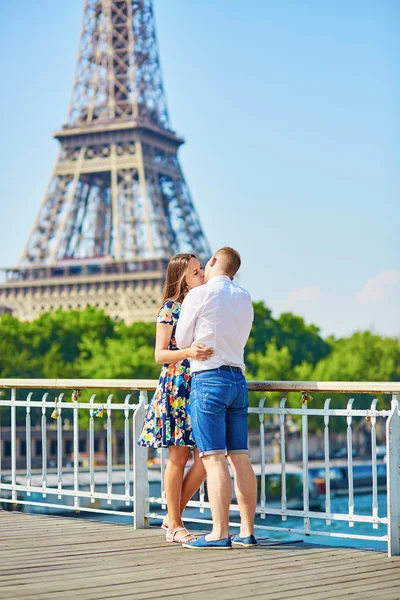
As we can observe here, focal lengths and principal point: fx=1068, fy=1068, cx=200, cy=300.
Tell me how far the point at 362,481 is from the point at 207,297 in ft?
171

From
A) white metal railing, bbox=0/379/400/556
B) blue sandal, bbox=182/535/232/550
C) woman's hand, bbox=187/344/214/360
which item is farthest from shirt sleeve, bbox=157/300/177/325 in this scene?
blue sandal, bbox=182/535/232/550

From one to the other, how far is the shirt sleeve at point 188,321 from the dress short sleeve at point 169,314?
0.26 m

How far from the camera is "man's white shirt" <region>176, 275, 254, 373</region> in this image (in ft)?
22.7

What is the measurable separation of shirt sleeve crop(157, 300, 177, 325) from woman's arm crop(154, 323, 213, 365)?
0.03 m

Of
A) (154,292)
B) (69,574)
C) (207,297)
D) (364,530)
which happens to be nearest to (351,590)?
(69,574)

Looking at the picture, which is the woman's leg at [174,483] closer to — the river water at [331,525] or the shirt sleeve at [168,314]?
the shirt sleeve at [168,314]

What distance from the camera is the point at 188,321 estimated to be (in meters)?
6.99

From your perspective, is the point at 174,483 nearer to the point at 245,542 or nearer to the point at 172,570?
the point at 245,542

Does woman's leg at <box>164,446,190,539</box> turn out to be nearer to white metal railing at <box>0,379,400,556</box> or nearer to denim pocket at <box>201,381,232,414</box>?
white metal railing at <box>0,379,400,556</box>

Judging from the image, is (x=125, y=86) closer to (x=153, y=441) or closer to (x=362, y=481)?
(x=362, y=481)

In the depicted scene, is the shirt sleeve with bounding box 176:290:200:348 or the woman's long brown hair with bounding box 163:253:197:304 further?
the woman's long brown hair with bounding box 163:253:197:304

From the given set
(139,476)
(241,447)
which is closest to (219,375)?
(241,447)

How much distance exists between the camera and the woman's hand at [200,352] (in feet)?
22.6

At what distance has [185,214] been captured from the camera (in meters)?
71.1
